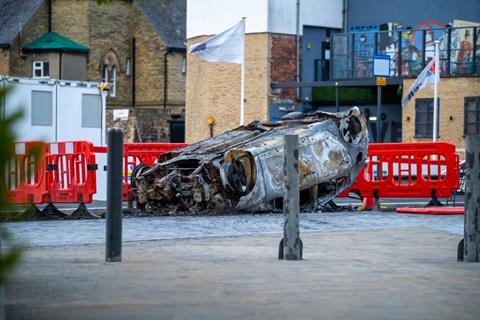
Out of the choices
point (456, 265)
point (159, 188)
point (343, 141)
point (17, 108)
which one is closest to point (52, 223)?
point (159, 188)

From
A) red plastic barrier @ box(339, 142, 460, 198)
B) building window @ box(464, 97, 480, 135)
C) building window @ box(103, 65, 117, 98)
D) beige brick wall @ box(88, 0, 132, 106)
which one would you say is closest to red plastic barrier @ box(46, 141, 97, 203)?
red plastic barrier @ box(339, 142, 460, 198)

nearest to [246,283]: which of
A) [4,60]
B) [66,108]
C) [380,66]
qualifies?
[66,108]

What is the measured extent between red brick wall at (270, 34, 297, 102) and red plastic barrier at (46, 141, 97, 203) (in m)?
32.5

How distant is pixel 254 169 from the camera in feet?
57.5

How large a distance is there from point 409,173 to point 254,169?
453cm

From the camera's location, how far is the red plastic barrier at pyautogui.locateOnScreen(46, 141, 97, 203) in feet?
62.4

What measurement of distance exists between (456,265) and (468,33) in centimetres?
3474

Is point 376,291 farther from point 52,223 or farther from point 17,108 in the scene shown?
point 52,223

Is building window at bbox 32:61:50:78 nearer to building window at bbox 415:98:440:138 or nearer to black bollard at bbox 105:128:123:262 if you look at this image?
building window at bbox 415:98:440:138

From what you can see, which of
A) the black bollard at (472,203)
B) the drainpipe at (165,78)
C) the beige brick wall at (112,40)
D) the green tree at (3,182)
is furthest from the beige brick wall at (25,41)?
the green tree at (3,182)

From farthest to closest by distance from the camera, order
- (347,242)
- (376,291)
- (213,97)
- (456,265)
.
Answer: (213,97), (347,242), (456,265), (376,291)

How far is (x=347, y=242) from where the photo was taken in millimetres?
12562

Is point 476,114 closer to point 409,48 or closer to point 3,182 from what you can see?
point 409,48

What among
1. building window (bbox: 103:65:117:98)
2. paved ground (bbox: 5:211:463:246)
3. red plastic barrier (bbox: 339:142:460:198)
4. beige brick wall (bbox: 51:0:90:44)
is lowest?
paved ground (bbox: 5:211:463:246)
